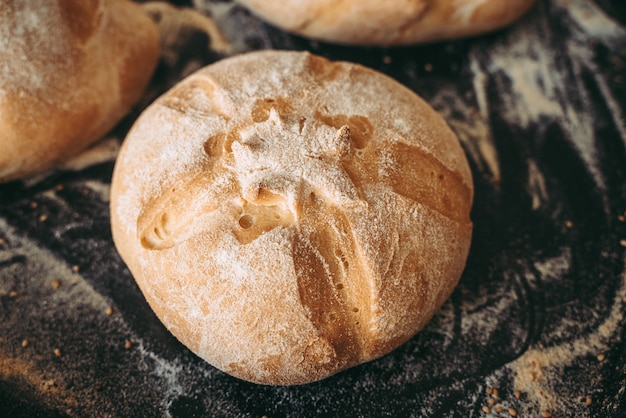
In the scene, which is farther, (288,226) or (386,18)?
(386,18)

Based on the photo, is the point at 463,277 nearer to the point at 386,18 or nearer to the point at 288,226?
the point at 288,226

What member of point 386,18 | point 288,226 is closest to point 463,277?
point 288,226

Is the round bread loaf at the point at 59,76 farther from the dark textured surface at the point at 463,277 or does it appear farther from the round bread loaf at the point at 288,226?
the round bread loaf at the point at 288,226

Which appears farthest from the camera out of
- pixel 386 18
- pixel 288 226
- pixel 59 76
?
pixel 386 18

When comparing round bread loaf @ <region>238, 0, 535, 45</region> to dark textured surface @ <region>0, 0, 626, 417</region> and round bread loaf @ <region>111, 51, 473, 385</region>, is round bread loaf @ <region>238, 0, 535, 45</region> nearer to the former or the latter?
dark textured surface @ <region>0, 0, 626, 417</region>

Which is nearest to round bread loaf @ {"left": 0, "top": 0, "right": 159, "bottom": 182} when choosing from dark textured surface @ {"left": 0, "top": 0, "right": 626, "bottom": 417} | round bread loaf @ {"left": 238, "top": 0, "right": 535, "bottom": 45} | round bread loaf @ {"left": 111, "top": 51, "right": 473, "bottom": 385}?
dark textured surface @ {"left": 0, "top": 0, "right": 626, "bottom": 417}

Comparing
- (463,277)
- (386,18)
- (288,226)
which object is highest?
(386,18)

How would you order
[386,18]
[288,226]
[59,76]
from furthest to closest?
[386,18], [59,76], [288,226]

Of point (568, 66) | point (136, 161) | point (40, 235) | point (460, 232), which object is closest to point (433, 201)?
point (460, 232)
